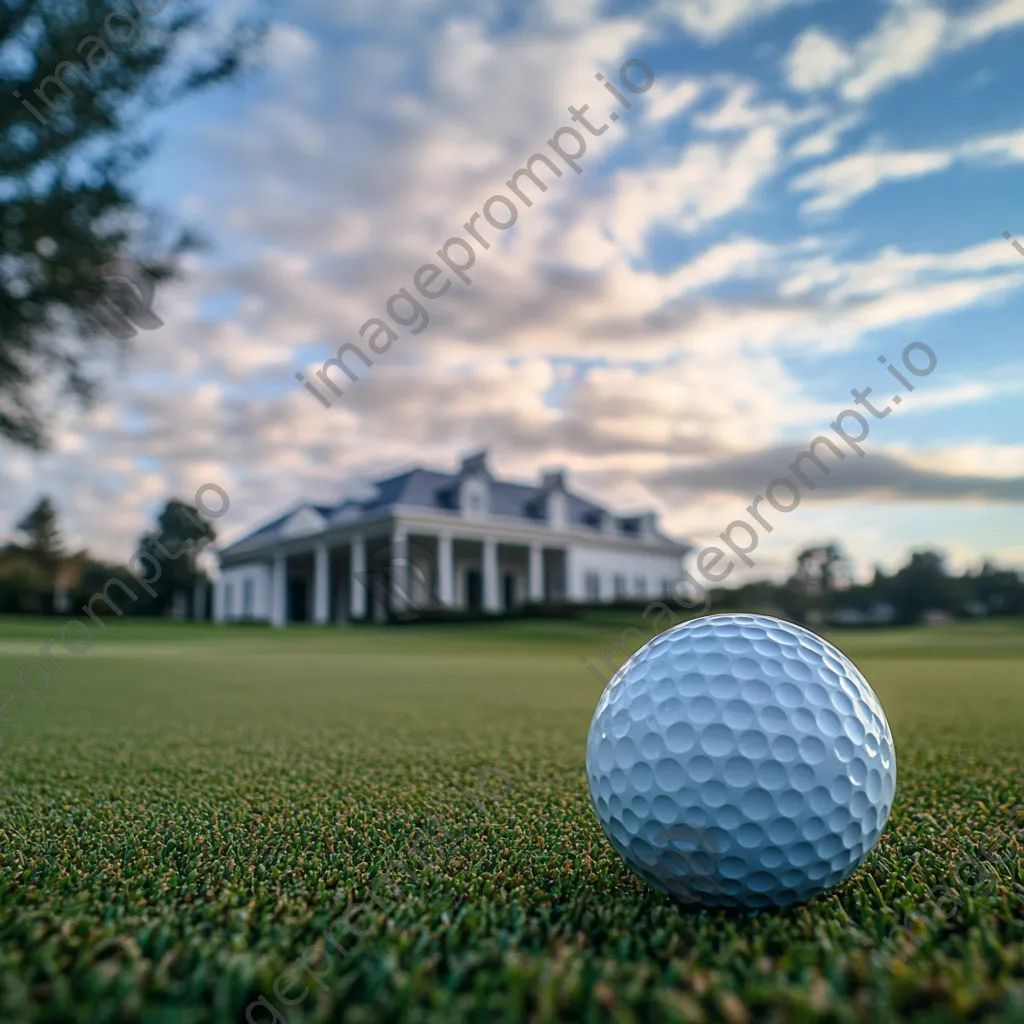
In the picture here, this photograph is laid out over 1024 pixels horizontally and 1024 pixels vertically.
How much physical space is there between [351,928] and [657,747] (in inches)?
30.2

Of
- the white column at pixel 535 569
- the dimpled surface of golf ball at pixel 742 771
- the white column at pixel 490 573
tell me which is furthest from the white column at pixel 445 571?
the dimpled surface of golf ball at pixel 742 771

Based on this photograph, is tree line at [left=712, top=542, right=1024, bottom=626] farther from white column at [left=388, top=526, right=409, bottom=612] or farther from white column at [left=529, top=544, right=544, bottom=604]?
white column at [left=388, top=526, right=409, bottom=612]

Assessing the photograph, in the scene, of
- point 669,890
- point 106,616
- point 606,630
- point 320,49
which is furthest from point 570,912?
point 106,616

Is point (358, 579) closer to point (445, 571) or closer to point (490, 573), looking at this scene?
point (445, 571)

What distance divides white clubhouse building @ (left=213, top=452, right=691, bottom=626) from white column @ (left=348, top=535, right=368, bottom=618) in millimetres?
75

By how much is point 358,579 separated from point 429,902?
36.3 meters

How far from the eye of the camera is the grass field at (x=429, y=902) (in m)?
1.11

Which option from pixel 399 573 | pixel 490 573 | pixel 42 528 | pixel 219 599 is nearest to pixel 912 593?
pixel 490 573

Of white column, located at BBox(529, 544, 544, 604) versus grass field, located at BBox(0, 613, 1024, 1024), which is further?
white column, located at BBox(529, 544, 544, 604)

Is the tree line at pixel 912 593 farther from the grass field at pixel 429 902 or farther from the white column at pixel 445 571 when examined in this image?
the grass field at pixel 429 902

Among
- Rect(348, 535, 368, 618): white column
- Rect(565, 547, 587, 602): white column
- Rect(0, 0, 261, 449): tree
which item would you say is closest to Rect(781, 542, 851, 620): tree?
Rect(565, 547, 587, 602): white column

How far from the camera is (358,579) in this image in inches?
1460

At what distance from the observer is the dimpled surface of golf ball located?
163 cm

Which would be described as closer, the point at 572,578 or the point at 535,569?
the point at 535,569
